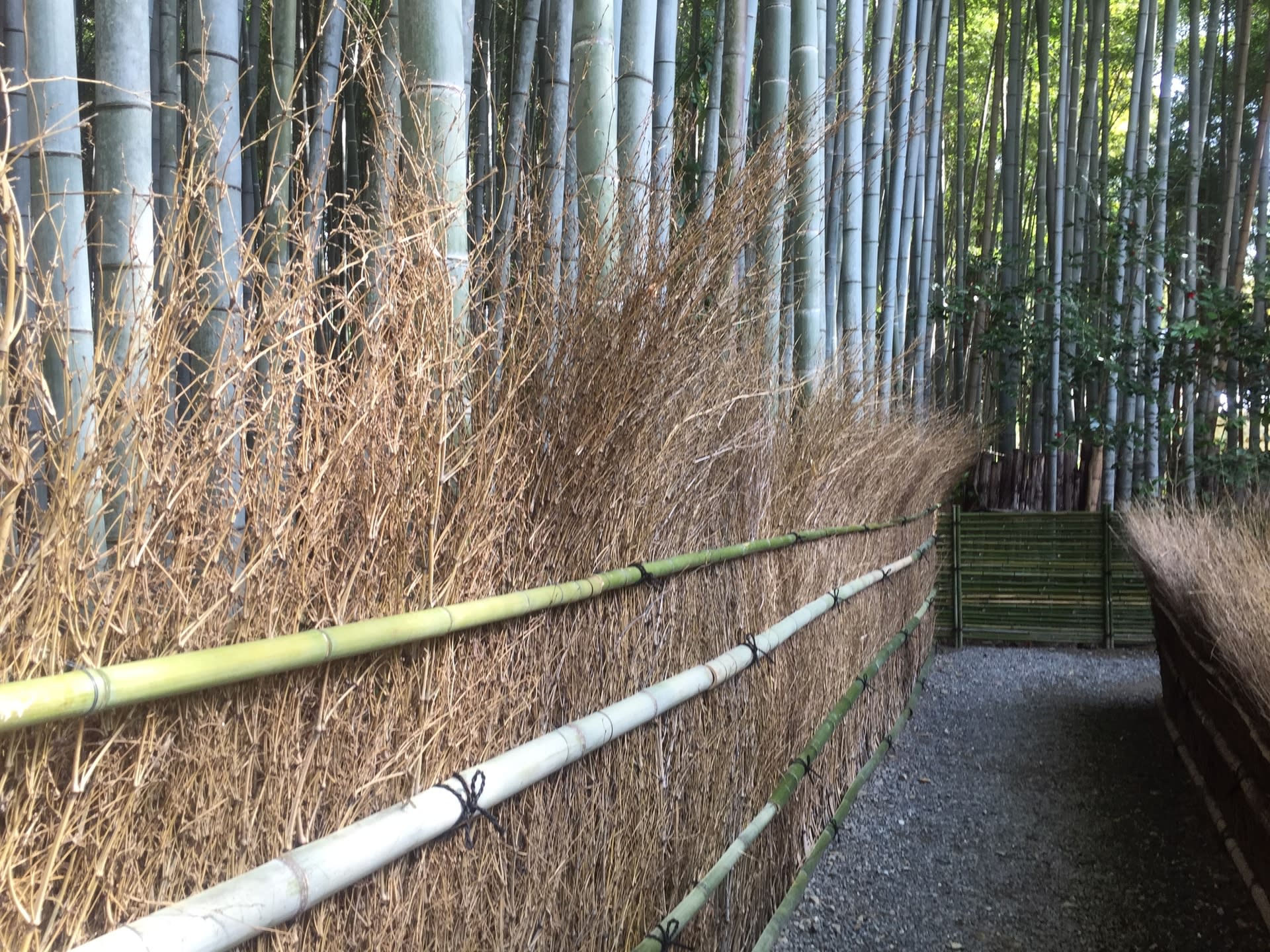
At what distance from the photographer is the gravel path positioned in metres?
3.36

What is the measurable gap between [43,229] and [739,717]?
204cm

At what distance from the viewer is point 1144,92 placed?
8383 millimetres

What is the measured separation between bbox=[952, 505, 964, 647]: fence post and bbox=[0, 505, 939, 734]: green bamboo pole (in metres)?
7.12

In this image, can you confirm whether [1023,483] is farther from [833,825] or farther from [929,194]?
[833,825]

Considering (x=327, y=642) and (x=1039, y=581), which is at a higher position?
(x=327, y=642)

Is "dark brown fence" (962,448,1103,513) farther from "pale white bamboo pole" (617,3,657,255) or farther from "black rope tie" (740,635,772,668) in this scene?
"pale white bamboo pole" (617,3,657,255)

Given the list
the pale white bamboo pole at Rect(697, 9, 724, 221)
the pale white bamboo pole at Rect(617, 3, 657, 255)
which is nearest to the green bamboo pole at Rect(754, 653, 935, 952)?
the pale white bamboo pole at Rect(617, 3, 657, 255)

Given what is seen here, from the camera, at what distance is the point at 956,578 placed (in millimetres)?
8680

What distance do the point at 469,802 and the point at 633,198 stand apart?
124 centimetres

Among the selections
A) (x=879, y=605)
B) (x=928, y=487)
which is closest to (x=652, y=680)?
(x=879, y=605)

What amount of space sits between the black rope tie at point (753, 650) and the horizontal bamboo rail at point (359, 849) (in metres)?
0.66

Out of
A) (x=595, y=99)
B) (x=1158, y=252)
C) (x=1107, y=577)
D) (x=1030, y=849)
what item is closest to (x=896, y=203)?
(x=1158, y=252)

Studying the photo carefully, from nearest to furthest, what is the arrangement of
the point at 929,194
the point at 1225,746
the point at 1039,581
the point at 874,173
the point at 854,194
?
the point at 1225,746
the point at 854,194
the point at 874,173
the point at 1039,581
the point at 929,194

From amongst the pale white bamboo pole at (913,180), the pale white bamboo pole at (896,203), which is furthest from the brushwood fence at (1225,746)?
the pale white bamboo pole at (896,203)
